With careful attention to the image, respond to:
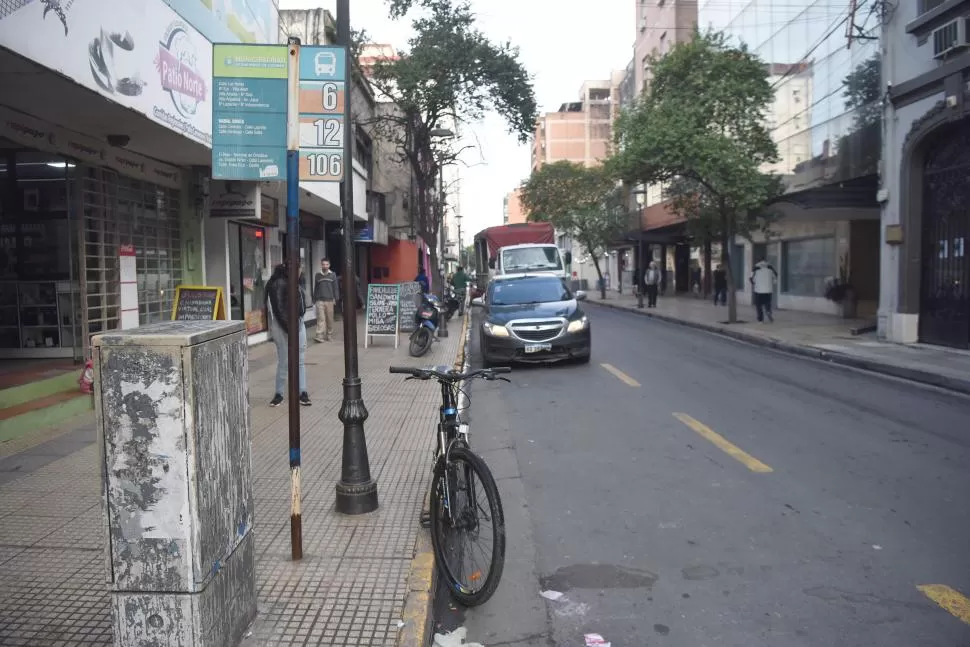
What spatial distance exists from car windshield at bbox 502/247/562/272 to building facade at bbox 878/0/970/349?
1052 cm

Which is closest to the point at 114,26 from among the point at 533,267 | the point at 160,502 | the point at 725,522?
the point at 160,502

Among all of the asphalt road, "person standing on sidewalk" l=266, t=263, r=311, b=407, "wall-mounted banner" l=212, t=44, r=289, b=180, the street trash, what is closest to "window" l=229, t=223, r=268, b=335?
"person standing on sidewalk" l=266, t=263, r=311, b=407

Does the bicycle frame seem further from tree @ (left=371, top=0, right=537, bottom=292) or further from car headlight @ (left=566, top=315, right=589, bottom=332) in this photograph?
tree @ (left=371, top=0, right=537, bottom=292)

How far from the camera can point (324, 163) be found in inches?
183

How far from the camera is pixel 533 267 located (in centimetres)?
2436

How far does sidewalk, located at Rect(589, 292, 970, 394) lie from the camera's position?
12.0 metres

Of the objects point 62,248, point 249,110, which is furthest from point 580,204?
point 249,110

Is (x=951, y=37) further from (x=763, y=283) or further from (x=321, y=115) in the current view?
(x=321, y=115)

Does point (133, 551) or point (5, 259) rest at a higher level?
point (5, 259)

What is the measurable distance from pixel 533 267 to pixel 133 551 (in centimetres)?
2171

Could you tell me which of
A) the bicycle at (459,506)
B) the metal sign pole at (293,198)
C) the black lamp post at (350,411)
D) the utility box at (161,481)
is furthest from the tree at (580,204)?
the utility box at (161,481)

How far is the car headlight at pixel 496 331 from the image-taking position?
1294cm

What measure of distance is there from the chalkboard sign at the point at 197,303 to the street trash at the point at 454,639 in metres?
7.08

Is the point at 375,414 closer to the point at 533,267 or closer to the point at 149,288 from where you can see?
the point at 149,288
